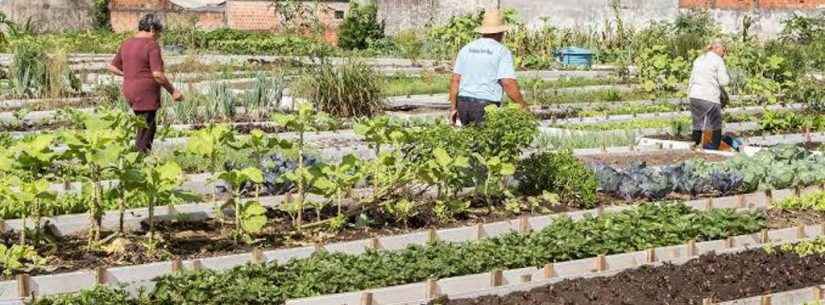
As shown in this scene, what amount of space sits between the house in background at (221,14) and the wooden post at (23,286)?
29262 millimetres

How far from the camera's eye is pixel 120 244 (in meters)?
8.30

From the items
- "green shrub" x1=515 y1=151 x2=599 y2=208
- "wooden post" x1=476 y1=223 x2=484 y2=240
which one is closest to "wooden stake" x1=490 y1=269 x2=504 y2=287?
"wooden post" x1=476 y1=223 x2=484 y2=240

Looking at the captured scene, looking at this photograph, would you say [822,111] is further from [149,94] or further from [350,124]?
[149,94]

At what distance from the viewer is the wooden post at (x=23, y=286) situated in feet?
23.7

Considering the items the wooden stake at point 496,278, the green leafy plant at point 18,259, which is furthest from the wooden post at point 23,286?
the wooden stake at point 496,278

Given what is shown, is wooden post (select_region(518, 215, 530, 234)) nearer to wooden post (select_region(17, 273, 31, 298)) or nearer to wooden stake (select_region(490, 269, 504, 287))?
wooden stake (select_region(490, 269, 504, 287))

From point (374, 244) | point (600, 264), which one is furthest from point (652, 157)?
Result: point (374, 244)

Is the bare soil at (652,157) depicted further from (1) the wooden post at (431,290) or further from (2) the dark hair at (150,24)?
(1) the wooden post at (431,290)

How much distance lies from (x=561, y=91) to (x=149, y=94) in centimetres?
988

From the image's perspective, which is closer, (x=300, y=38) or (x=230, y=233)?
(x=230, y=233)

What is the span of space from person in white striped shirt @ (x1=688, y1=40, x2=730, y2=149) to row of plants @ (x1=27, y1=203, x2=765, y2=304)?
14.1 ft

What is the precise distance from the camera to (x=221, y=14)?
1489 inches

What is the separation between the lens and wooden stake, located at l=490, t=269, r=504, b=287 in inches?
313

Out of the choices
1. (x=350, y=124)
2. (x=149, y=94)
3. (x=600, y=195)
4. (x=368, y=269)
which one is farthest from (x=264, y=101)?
(x=368, y=269)
